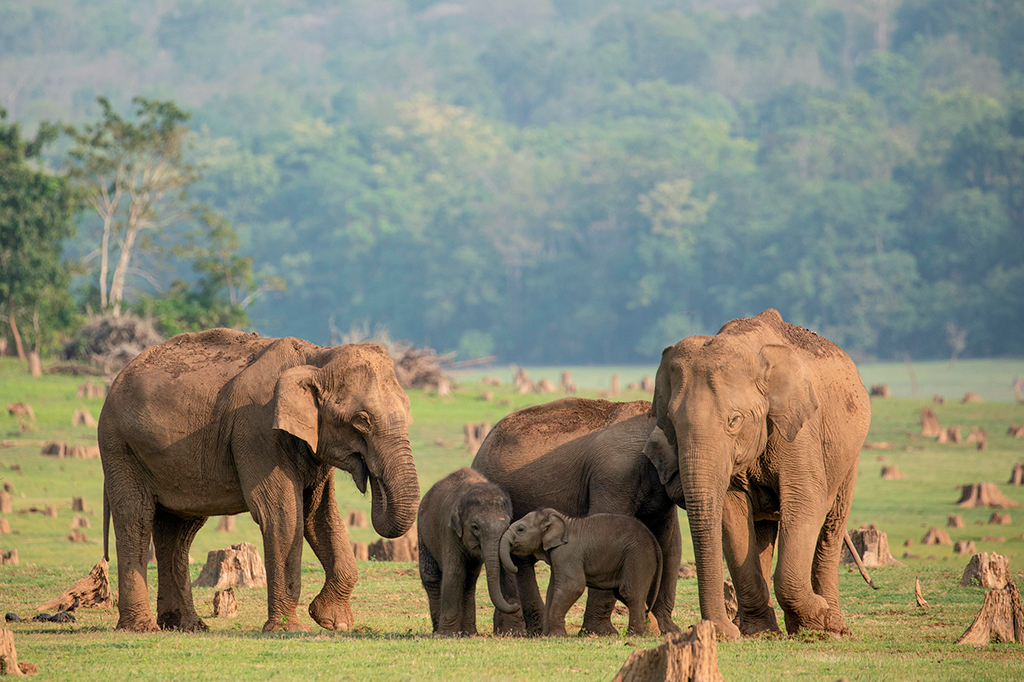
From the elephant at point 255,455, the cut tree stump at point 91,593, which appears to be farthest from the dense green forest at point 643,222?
the elephant at point 255,455

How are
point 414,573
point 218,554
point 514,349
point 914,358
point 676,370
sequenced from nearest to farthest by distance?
point 676,370 → point 218,554 → point 414,573 → point 914,358 → point 514,349

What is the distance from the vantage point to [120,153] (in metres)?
57.6

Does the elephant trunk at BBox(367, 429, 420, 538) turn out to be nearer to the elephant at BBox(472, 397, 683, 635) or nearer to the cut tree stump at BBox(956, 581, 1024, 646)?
the elephant at BBox(472, 397, 683, 635)

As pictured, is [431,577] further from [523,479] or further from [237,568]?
[237,568]

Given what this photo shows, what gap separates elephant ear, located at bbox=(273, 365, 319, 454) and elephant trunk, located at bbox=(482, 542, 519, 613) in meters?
1.86

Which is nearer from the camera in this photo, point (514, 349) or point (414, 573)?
point (414, 573)

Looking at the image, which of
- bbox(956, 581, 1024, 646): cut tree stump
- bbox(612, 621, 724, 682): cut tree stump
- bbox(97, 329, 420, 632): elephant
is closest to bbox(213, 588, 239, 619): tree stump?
bbox(97, 329, 420, 632): elephant

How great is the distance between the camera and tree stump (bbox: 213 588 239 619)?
1473cm

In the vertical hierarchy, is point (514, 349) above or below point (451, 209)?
below

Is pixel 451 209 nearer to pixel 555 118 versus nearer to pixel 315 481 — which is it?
pixel 555 118

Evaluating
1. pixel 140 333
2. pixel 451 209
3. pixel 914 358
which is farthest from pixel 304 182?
pixel 140 333

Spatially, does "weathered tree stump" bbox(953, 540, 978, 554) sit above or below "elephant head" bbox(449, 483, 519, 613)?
below

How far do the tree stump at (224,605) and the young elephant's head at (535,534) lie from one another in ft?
12.3

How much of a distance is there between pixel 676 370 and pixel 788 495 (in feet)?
4.95
